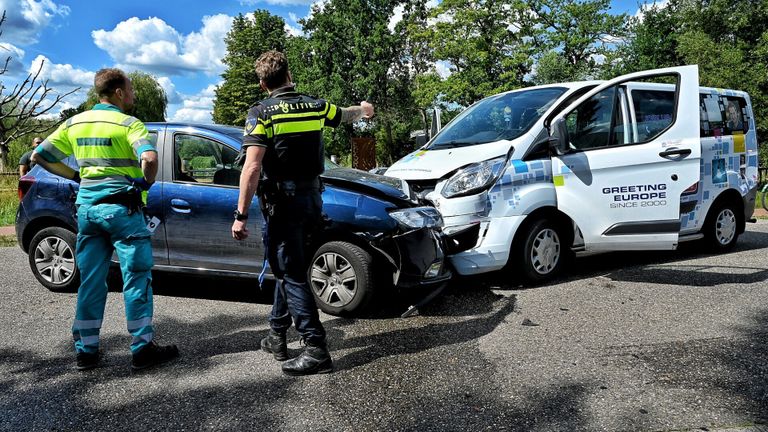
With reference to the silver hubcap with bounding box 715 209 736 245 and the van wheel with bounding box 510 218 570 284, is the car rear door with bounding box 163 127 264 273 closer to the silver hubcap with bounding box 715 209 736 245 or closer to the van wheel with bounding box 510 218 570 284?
the van wheel with bounding box 510 218 570 284

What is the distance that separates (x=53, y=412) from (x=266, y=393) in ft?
3.64

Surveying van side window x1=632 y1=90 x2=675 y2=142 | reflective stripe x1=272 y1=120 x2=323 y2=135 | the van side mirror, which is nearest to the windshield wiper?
the van side mirror

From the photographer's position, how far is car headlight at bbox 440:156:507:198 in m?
5.23

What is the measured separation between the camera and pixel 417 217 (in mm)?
4633

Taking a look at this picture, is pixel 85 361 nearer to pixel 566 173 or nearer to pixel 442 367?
A: pixel 442 367

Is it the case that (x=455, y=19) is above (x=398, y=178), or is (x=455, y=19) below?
above

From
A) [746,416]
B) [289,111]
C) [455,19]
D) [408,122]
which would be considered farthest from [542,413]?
[408,122]

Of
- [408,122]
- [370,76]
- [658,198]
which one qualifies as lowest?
[658,198]

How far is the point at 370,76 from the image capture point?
4519 cm

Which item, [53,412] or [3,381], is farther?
[3,381]

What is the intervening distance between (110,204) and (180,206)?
1.35m

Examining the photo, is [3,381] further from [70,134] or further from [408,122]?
[408,122]

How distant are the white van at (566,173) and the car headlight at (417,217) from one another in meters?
0.44

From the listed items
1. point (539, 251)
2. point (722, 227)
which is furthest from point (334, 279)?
point (722, 227)
